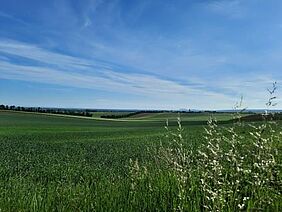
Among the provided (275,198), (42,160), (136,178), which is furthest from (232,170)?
(42,160)

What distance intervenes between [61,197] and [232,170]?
288 cm

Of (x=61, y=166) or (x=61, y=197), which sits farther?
(x=61, y=166)

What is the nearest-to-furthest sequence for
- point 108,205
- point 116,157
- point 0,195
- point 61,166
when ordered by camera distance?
point 108,205
point 0,195
point 61,166
point 116,157

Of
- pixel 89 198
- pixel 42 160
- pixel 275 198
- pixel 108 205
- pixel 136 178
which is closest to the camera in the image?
pixel 275 198

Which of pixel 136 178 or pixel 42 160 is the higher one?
pixel 136 178

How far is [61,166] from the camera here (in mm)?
14836

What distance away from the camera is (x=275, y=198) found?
4.45 m

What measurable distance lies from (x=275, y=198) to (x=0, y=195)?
4849mm

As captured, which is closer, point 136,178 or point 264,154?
point 264,154

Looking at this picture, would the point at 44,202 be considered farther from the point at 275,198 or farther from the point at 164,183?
the point at 275,198

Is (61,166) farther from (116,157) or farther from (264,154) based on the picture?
(264,154)

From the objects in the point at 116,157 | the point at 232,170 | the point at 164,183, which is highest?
the point at 232,170

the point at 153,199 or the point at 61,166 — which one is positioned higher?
the point at 153,199

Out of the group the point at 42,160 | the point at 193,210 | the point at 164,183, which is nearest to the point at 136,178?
the point at 164,183
